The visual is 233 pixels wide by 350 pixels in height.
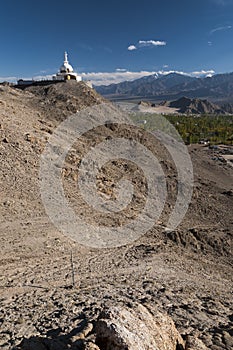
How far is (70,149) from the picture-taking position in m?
Answer: 20.9

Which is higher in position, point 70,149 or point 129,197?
point 70,149

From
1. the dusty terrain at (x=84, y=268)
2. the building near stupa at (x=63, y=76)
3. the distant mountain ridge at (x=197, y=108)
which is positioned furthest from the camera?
the distant mountain ridge at (x=197, y=108)

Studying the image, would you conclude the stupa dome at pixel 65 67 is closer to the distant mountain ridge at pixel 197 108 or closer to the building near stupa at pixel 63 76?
the building near stupa at pixel 63 76

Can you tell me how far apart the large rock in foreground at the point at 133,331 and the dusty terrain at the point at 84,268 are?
0.65m

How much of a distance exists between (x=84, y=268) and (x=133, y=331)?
584 cm

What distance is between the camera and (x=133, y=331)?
4992 mm

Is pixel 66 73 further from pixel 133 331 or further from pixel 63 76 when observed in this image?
pixel 133 331

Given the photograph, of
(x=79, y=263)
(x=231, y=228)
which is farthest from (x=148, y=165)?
(x=79, y=263)

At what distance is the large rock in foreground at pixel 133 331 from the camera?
4.83 meters

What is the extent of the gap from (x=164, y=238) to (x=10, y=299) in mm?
7905

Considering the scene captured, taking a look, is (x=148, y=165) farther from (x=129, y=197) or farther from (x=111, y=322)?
(x=111, y=322)

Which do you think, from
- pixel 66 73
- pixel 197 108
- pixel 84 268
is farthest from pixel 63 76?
pixel 197 108

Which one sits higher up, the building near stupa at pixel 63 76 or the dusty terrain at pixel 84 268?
the building near stupa at pixel 63 76

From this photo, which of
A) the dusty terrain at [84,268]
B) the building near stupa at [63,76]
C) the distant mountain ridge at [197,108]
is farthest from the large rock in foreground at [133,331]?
the distant mountain ridge at [197,108]
